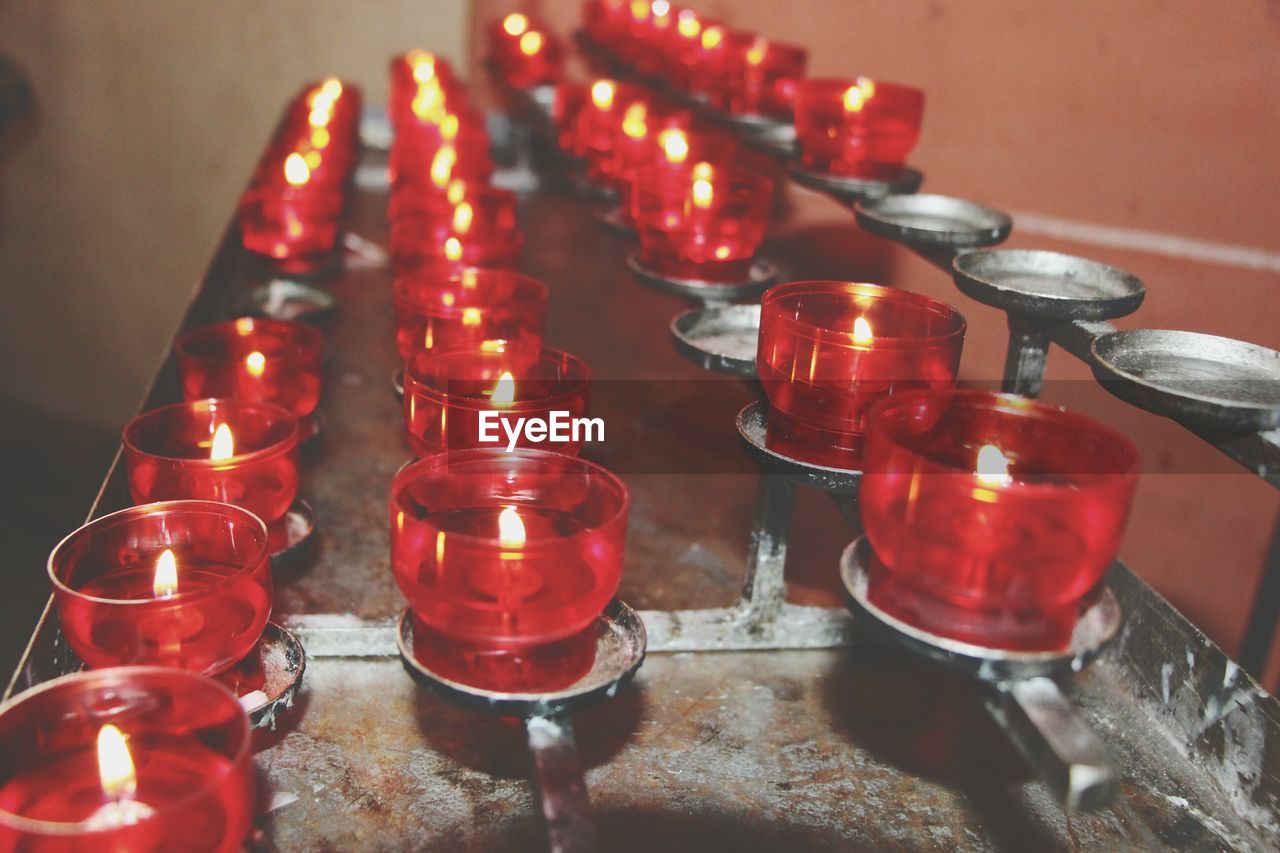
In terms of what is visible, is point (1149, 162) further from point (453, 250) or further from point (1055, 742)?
point (1055, 742)

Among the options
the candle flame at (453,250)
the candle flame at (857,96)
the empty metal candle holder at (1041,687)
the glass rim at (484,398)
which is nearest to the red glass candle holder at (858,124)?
the candle flame at (857,96)

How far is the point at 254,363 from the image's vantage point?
99 cm

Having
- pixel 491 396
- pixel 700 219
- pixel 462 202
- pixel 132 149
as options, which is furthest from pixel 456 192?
pixel 132 149

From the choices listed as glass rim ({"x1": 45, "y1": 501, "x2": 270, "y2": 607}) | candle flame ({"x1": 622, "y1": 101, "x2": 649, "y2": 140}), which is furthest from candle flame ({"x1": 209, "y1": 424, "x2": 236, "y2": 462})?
candle flame ({"x1": 622, "y1": 101, "x2": 649, "y2": 140})

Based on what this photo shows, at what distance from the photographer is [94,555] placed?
0.65 m

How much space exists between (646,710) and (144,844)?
0.41 m

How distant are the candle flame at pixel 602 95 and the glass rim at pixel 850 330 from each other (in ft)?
3.28

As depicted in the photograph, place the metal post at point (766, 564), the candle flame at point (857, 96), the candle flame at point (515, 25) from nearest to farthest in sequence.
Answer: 1. the metal post at point (766, 564)
2. the candle flame at point (857, 96)
3. the candle flame at point (515, 25)

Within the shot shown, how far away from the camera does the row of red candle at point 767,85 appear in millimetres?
1169

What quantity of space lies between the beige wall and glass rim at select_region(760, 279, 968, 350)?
10.1 ft

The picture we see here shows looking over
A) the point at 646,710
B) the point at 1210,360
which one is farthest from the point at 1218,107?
the point at 646,710

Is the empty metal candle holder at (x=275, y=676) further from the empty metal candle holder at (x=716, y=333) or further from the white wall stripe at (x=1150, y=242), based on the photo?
the white wall stripe at (x=1150, y=242)

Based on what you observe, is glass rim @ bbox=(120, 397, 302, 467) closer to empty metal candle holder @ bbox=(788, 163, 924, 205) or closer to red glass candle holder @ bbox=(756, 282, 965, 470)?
red glass candle holder @ bbox=(756, 282, 965, 470)

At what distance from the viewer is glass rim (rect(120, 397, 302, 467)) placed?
0.77 metres
